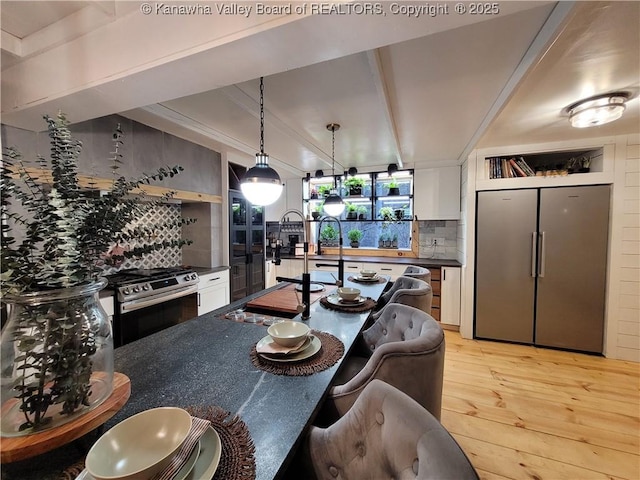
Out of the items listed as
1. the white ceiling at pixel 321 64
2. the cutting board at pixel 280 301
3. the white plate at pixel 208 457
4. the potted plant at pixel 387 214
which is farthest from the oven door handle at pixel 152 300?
the potted plant at pixel 387 214

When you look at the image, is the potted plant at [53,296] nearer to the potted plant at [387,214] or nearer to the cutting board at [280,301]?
the cutting board at [280,301]

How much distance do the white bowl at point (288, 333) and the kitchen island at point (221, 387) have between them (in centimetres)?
14

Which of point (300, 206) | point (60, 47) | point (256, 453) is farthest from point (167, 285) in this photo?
point (300, 206)

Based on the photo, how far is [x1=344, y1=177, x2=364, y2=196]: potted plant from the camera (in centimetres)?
440

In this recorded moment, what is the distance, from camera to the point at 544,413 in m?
2.05

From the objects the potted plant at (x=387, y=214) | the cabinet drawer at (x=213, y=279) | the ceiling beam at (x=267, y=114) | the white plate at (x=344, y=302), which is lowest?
the cabinet drawer at (x=213, y=279)

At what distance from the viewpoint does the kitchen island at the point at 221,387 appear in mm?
663

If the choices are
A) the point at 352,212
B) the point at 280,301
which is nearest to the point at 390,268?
the point at 352,212

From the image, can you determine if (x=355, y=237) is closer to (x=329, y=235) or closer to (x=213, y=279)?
(x=329, y=235)

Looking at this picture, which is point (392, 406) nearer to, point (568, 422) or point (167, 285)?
point (568, 422)

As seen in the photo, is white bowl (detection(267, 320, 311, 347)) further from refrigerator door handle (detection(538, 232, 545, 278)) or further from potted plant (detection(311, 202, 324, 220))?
potted plant (detection(311, 202, 324, 220))

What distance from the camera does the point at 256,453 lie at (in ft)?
2.20

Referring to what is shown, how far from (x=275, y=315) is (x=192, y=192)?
1.92 meters

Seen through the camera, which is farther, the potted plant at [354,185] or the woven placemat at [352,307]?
the potted plant at [354,185]
